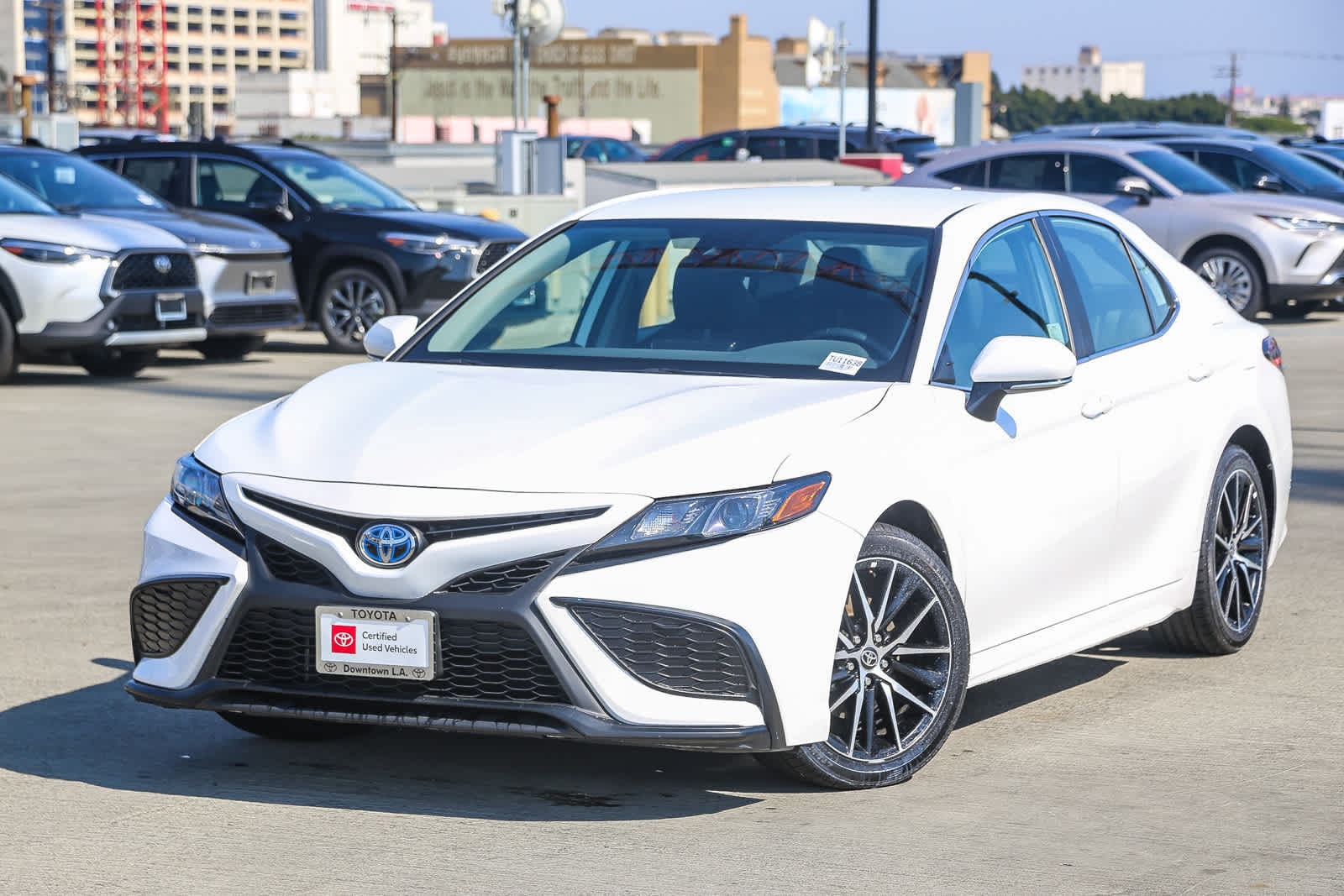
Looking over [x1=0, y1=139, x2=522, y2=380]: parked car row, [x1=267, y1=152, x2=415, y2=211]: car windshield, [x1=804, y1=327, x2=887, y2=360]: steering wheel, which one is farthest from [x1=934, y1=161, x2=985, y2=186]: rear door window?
[x1=804, y1=327, x2=887, y2=360]: steering wheel

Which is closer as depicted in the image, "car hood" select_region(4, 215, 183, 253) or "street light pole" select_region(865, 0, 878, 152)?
"car hood" select_region(4, 215, 183, 253)

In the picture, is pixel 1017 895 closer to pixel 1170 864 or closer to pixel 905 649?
pixel 1170 864

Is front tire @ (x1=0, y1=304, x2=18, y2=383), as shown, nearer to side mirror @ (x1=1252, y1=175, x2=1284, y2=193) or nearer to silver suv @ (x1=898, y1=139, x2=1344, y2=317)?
silver suv @ (x1=898, y1=139, x2=1344, y2=317)

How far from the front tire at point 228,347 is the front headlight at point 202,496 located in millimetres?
12763

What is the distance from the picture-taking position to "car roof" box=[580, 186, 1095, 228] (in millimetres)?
6363

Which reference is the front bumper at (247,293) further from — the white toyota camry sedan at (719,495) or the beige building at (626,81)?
the beige building at (626,81)

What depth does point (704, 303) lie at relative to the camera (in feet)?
20.3

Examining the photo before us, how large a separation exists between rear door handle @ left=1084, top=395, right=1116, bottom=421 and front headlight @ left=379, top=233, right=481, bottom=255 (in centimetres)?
1233

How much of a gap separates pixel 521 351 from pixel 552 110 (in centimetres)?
2065

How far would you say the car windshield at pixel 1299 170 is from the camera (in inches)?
909

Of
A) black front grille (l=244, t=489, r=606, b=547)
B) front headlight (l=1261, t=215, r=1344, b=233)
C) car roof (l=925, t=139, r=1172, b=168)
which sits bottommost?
front headlight (l=1261, t=215, r=1344, b=233)

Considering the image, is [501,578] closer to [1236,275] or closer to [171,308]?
[171,308]

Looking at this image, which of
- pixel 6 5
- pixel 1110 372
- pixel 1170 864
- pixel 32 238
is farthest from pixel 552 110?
pixel 6 5

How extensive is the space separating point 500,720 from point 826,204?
2.22 m
